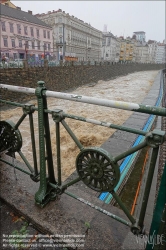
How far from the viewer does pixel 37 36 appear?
43906 millimetres

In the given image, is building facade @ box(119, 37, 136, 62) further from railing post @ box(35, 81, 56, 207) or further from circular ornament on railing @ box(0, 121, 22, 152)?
railing post @ box(35, 81, 56, 207)

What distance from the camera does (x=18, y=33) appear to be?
128ft

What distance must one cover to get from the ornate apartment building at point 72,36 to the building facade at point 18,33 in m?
6.24

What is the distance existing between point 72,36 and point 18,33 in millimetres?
30726

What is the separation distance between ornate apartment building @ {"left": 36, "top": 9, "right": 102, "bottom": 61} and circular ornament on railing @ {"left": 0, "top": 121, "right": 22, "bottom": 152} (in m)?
45.3

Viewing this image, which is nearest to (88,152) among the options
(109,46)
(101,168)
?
(101,168)

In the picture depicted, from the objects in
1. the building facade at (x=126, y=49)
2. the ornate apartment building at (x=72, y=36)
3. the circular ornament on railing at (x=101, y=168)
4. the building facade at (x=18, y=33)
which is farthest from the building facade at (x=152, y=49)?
the circular ornament on railing at (x=101, y=168)

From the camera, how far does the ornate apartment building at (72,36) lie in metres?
57.3

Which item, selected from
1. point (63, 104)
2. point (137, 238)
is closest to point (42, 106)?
point (137, 238)

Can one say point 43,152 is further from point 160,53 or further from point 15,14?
point 160,53

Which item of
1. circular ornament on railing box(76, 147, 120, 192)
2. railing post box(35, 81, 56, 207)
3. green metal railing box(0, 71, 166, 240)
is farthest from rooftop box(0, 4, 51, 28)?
circular ornament on railing box(76, 147, 120, 192)

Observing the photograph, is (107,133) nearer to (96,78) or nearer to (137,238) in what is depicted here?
(137,238)

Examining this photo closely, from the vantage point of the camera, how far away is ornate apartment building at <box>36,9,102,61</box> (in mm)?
57328

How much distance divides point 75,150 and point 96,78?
2863 centimetres
